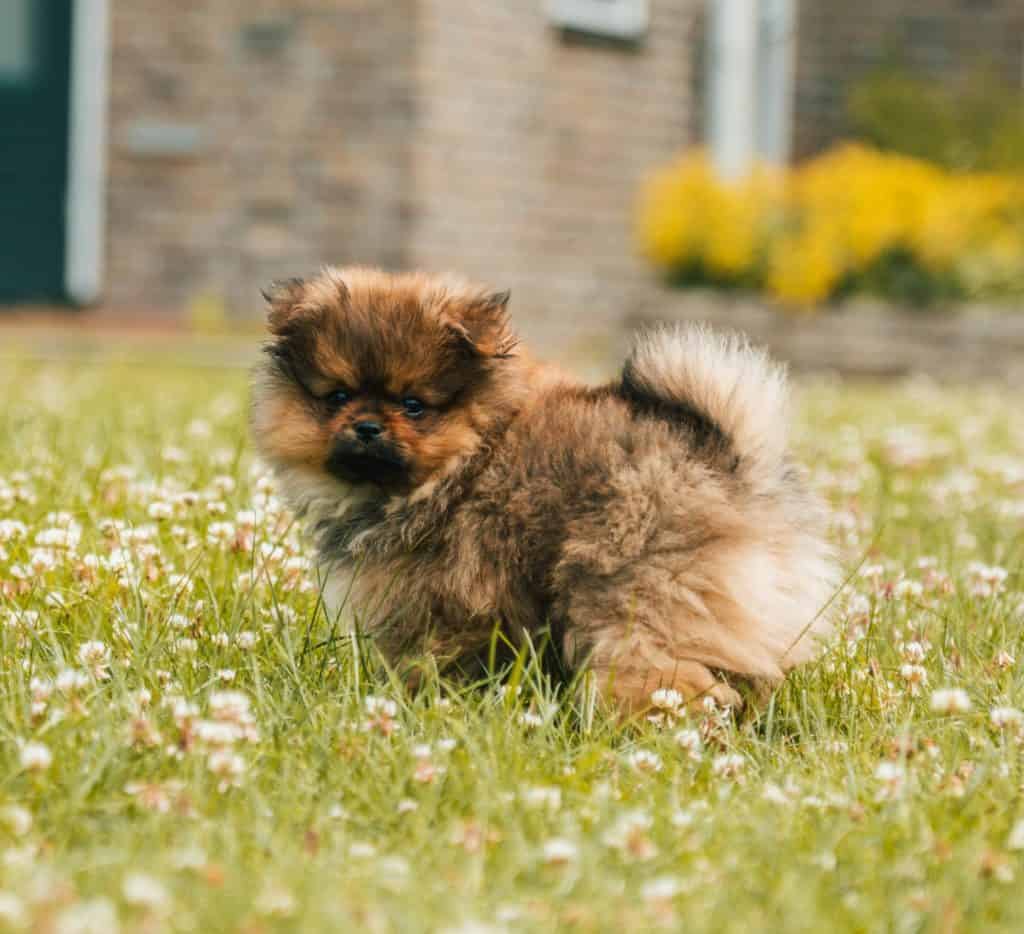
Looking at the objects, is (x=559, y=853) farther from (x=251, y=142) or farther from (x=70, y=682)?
(x=251, y=142)

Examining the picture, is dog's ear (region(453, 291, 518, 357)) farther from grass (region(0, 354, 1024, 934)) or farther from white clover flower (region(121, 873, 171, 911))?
white clover flower (region(121, 873, 171, 911))

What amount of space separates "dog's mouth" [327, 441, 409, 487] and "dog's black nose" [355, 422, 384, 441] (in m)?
0.02

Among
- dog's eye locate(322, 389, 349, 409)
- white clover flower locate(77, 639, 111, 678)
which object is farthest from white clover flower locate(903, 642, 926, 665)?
white clover flower locate(77, 639, 111, 678)

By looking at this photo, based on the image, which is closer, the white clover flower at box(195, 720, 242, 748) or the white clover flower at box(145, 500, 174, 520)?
the white clover flower at box(195, 720, 242, 748)

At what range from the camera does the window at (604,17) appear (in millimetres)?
13383

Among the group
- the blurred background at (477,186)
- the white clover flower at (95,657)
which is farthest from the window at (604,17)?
the white clover flower at (95,657)

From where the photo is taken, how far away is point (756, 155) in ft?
52.3

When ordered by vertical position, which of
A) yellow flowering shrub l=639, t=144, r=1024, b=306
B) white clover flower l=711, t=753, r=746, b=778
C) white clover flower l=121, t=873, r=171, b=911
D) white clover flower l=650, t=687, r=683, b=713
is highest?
yellow flowering shrub l=639, t=144, r=1024, b=306

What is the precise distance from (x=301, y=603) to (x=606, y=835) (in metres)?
1.61

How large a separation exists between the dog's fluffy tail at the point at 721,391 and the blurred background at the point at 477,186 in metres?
9.11

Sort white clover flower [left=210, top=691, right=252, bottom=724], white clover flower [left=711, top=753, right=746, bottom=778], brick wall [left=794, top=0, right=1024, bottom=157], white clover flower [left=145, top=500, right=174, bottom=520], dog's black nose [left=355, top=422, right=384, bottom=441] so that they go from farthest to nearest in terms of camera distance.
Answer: brick wall [left=794, top=0, right=1024, bottom=157], white clover flower [left=145, top=500, right=174, bottom=520], dog's black nose [left=355, top=422, right=384, bottom=441], white clover flower [left=711, top=753, right=746, bottom=778], white clover flower [left=210, top=691, right=252, bottom=724]

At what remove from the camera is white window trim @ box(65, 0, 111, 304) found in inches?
503

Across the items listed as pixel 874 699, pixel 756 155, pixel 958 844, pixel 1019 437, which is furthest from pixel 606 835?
pixel 756 155

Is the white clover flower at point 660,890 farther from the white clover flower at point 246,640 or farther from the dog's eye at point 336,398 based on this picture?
the dog's eye at point 336,398
